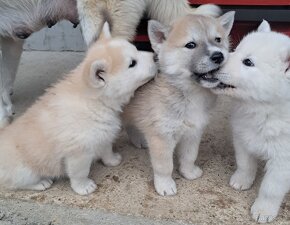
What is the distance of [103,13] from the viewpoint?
10.1ft

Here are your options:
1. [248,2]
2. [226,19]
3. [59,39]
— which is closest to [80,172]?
[226,19]

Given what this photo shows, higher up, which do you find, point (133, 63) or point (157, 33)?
point (157, 33)

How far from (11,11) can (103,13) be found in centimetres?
84

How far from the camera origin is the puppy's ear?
2697mm

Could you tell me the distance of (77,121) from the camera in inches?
103

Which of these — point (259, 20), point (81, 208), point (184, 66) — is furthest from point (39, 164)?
point (259, 20)

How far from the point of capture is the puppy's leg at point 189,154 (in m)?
2.79

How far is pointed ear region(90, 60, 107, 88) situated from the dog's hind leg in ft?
4.71

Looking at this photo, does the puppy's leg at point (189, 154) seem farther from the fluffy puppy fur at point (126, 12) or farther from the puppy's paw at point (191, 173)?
the fluffy puppy fur at point (126, 12)

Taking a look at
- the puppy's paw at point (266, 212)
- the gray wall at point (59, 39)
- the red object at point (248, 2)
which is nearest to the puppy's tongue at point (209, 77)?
the puppy's paw at point (266, 212)

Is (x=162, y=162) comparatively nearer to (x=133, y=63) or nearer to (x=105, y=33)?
(x=133, y=63)

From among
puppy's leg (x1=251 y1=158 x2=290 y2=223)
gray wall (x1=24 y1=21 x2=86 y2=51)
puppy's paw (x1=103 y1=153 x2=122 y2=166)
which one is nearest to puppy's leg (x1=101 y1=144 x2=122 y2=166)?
puppy's paw (x1=103 y1=153 x2=122 y2=166)

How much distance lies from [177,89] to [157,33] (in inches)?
15.2

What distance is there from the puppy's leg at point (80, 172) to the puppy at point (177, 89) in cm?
41
